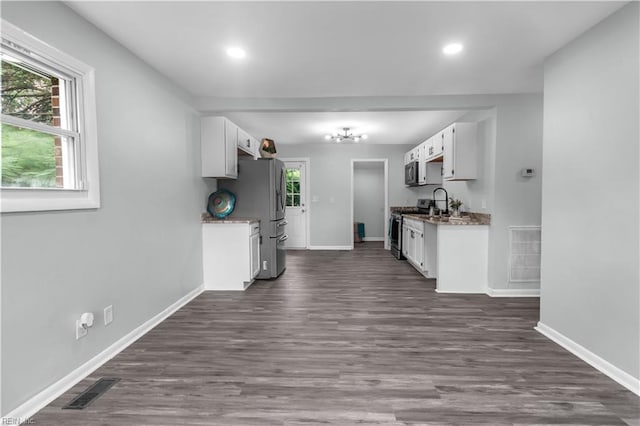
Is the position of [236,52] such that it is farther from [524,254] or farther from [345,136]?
[524,254]

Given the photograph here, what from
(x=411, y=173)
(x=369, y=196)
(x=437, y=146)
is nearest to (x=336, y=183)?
(x=411, y=173)

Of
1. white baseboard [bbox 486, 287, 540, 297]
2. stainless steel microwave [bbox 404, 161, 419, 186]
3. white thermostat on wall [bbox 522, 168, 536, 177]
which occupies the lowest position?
white baseboard [bbox 486, 287, 540, 297]

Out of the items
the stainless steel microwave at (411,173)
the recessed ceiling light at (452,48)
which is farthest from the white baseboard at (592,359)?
the stainless steel microwave at (411,173)

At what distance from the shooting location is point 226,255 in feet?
12.8

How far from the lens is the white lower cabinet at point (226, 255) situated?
12.8 ft

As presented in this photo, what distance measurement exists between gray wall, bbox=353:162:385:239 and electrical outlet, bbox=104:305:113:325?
704cm

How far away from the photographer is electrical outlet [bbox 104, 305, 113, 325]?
7.25 feet

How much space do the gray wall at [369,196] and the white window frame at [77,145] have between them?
23.4 feet

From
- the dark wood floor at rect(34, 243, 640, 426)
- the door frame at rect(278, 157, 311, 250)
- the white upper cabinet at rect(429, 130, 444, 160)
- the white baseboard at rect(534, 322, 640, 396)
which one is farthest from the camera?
the door frame at rect(278, 157, 311, 250)

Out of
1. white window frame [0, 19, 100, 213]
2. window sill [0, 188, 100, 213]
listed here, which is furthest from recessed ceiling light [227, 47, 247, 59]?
window sill [0, 188, 100, 213]

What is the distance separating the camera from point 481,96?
3.61 meters

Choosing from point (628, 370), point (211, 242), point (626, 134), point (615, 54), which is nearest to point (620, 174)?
point (626, 134)

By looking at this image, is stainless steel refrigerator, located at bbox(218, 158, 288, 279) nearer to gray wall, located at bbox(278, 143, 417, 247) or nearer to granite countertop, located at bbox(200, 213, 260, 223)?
granite countertop, located at bbox(200, 213, 260, 223)

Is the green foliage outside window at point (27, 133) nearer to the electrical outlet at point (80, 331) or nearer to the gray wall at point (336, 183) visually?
the electrical outlet at point (80, 331)
